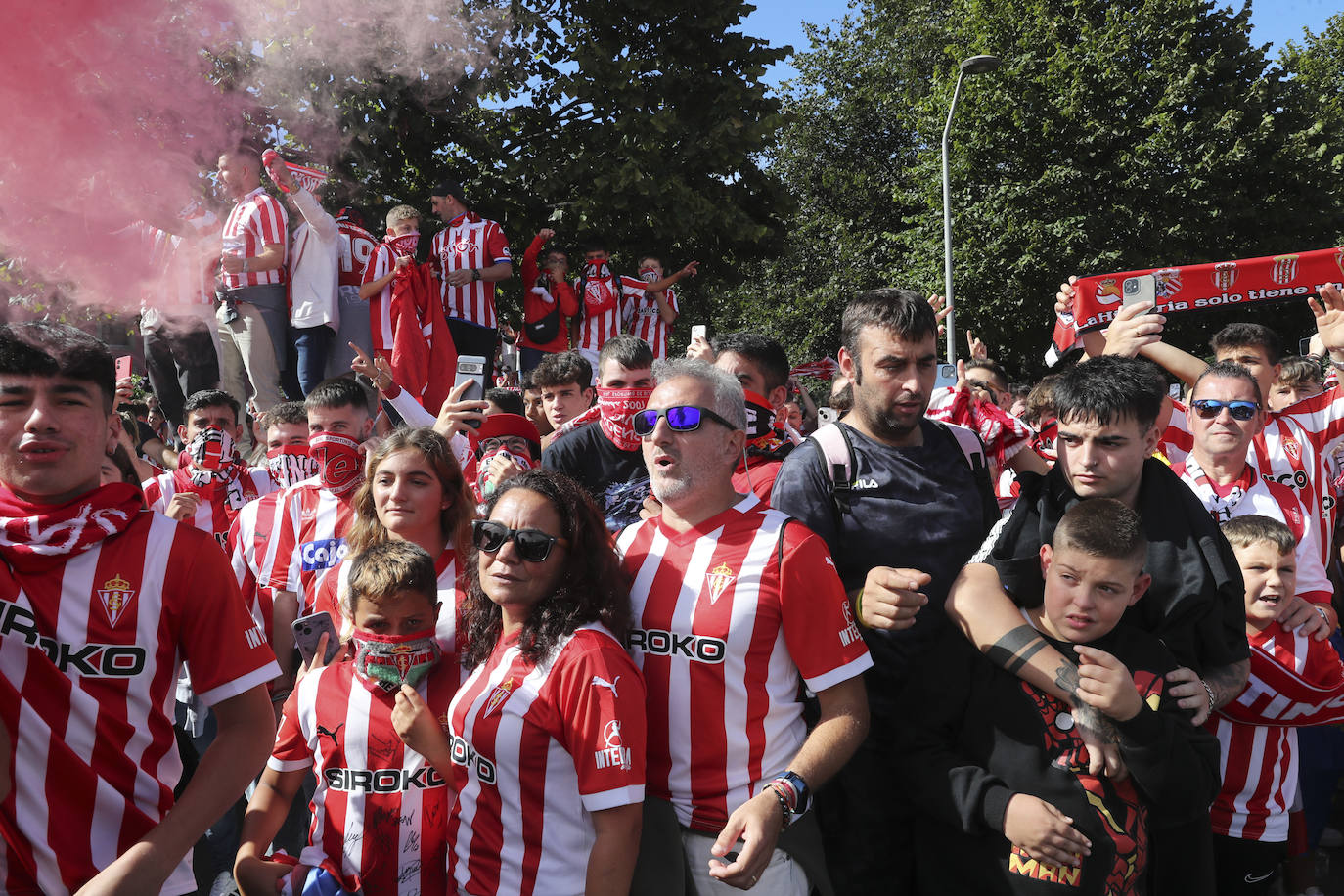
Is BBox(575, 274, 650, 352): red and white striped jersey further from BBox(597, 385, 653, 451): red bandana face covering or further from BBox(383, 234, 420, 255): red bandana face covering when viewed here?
BBox(597, 385, 653, 451): red bandana face covering

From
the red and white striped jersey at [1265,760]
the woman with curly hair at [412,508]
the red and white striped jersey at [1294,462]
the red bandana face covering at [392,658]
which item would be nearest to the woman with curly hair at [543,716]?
the red bandana face covering at [392,658]

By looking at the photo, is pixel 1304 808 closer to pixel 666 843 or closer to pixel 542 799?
pixel 666 843

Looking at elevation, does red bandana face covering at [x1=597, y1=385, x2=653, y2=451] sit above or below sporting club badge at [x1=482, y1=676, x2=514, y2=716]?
above

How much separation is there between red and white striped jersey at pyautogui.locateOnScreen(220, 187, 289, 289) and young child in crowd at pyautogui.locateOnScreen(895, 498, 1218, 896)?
6315mm

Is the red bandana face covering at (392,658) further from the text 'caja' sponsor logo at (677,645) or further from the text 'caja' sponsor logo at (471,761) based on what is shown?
the text 'caja' sponsor logo at (677,645)

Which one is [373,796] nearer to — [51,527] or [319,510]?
[51,527]

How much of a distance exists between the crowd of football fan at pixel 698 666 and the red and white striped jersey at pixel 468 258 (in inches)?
229

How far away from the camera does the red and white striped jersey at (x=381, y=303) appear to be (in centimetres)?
839

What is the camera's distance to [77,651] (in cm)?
223

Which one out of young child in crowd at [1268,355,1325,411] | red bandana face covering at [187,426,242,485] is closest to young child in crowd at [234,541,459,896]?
red bandana face covering at [187,426,242,485]

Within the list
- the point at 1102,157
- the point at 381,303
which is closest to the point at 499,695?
the point at 381,303

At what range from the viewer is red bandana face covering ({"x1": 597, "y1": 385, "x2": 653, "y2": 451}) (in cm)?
429

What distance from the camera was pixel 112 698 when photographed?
7.41 ft

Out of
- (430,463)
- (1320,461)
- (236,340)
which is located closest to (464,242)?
(236,340)
